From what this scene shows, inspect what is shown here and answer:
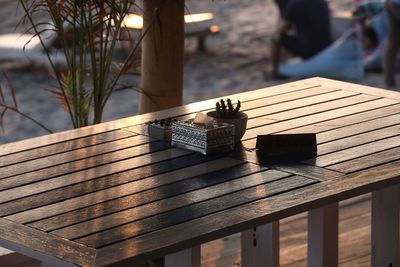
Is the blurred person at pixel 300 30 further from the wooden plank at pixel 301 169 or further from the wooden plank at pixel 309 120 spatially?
the wooden plank at pixel 301 169

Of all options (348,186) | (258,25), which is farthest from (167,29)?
(258,25)

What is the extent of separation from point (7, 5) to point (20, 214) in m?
9.91

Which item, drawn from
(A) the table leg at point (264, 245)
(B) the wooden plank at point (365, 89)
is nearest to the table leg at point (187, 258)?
(A) the table leg at point (264, 245)

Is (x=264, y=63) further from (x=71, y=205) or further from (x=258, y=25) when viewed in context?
(x=71, y=205)

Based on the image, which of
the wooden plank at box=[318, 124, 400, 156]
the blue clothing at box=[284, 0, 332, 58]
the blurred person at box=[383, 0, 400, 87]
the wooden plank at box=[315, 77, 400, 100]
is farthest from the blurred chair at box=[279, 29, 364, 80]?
the wooden plank at box=[318, 124, 400, 156]

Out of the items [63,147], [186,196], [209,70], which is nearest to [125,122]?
[63,147]

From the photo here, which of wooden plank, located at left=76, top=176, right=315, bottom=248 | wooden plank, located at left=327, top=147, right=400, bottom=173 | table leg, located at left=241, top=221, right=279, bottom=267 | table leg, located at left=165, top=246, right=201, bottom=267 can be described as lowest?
table leg, located at left=241, top=221, right=279, bottom=267

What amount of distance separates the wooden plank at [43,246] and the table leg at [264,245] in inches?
39.3

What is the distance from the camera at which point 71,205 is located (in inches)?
116

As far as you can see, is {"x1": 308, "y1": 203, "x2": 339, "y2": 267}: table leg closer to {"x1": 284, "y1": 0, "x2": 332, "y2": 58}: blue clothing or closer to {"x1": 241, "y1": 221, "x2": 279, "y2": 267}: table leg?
{"x1": 241, "y1": 221, "x2": 279, "y2": 267}: table leg

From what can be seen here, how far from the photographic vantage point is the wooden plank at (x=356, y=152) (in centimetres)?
333

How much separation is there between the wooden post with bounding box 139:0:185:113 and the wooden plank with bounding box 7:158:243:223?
4.21 ft

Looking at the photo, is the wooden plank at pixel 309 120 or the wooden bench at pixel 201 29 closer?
the wooden plank at pixel 309 120

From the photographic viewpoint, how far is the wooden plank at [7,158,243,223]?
2873 mm
